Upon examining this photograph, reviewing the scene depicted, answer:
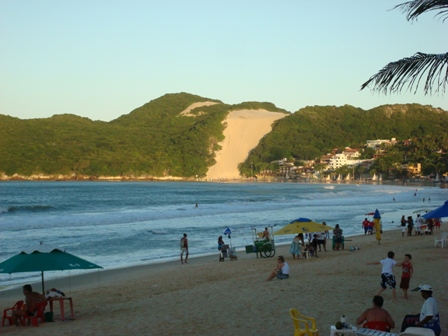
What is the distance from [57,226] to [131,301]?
2478cm

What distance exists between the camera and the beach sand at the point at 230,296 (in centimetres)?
905

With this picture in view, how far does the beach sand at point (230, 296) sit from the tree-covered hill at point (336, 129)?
6138 inches

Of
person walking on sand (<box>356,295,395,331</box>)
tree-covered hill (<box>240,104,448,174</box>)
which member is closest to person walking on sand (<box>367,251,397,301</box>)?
person walking on sand (<box>356,295,395,331</box>)

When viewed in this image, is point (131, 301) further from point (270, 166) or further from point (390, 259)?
point (270, 166)

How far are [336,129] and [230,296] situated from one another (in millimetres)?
183163

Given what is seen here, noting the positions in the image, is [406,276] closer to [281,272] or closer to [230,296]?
[230,296]

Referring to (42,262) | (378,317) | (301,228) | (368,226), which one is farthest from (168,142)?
(378,317)

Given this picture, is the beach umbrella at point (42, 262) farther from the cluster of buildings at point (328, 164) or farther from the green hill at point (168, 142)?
the green hill at point (168, 142)

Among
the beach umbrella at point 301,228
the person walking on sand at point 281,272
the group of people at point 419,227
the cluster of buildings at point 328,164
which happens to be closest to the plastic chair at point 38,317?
the person walking on sand at point 281,272

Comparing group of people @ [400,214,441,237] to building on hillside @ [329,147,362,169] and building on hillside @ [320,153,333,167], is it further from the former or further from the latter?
building on hillside @ [320,153,333,167]

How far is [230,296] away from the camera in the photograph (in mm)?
11328

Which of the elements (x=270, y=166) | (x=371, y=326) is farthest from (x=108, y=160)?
(x=371, y=326)

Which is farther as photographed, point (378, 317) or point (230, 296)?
point (230, 296)

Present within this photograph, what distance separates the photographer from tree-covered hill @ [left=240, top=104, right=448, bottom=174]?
178 m
